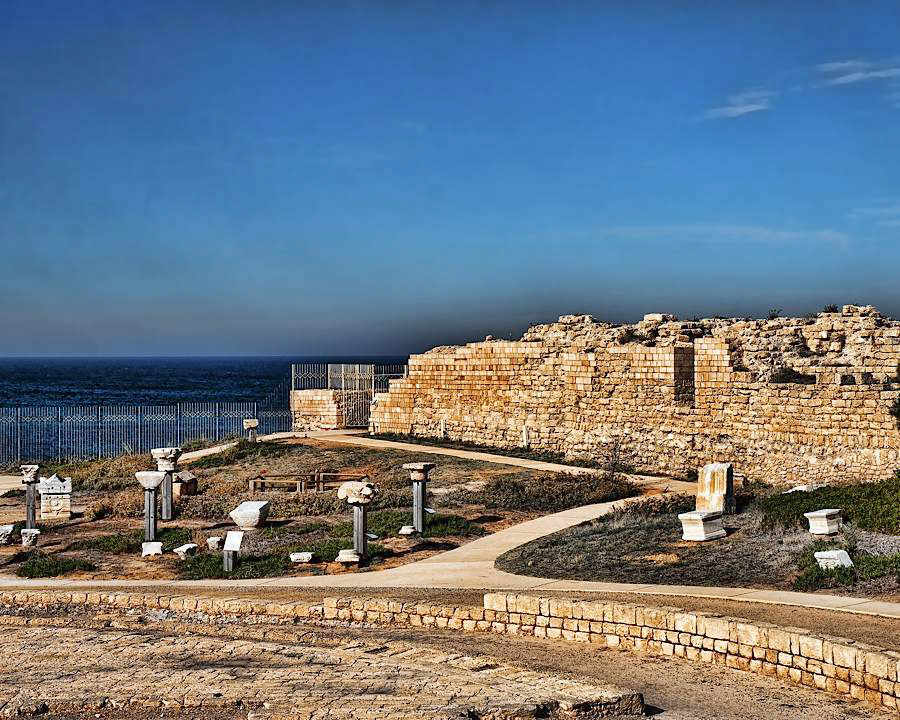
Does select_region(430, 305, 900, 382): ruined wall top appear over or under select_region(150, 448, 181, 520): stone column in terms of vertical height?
over

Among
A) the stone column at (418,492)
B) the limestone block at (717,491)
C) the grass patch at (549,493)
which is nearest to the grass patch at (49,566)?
the stone column at (418,492)

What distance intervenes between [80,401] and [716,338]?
73.3 m

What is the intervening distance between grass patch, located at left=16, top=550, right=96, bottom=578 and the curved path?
33 cm

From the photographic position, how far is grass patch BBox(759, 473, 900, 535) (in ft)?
50.0

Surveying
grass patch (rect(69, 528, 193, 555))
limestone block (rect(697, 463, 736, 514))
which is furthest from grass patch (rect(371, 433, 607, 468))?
grass patch (rect(69, 528, 193, 555))

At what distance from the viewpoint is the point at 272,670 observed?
10383mm

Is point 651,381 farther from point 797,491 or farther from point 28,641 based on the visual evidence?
point 28,641

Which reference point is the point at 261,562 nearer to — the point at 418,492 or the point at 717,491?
the point at 418,492

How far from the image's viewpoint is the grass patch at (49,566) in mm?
17531

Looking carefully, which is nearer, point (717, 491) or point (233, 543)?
point (233, 543)

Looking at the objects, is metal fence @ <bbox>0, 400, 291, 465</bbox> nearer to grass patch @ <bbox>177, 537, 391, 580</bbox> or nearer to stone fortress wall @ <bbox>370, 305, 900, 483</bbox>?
stone fortress wall @ <bbox>370, 305, 900, 483</bbox>

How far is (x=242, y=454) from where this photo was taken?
31141 mm

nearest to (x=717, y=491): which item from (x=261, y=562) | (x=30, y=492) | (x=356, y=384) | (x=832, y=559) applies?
(x=832, y=559)

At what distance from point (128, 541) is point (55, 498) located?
16.1ft
